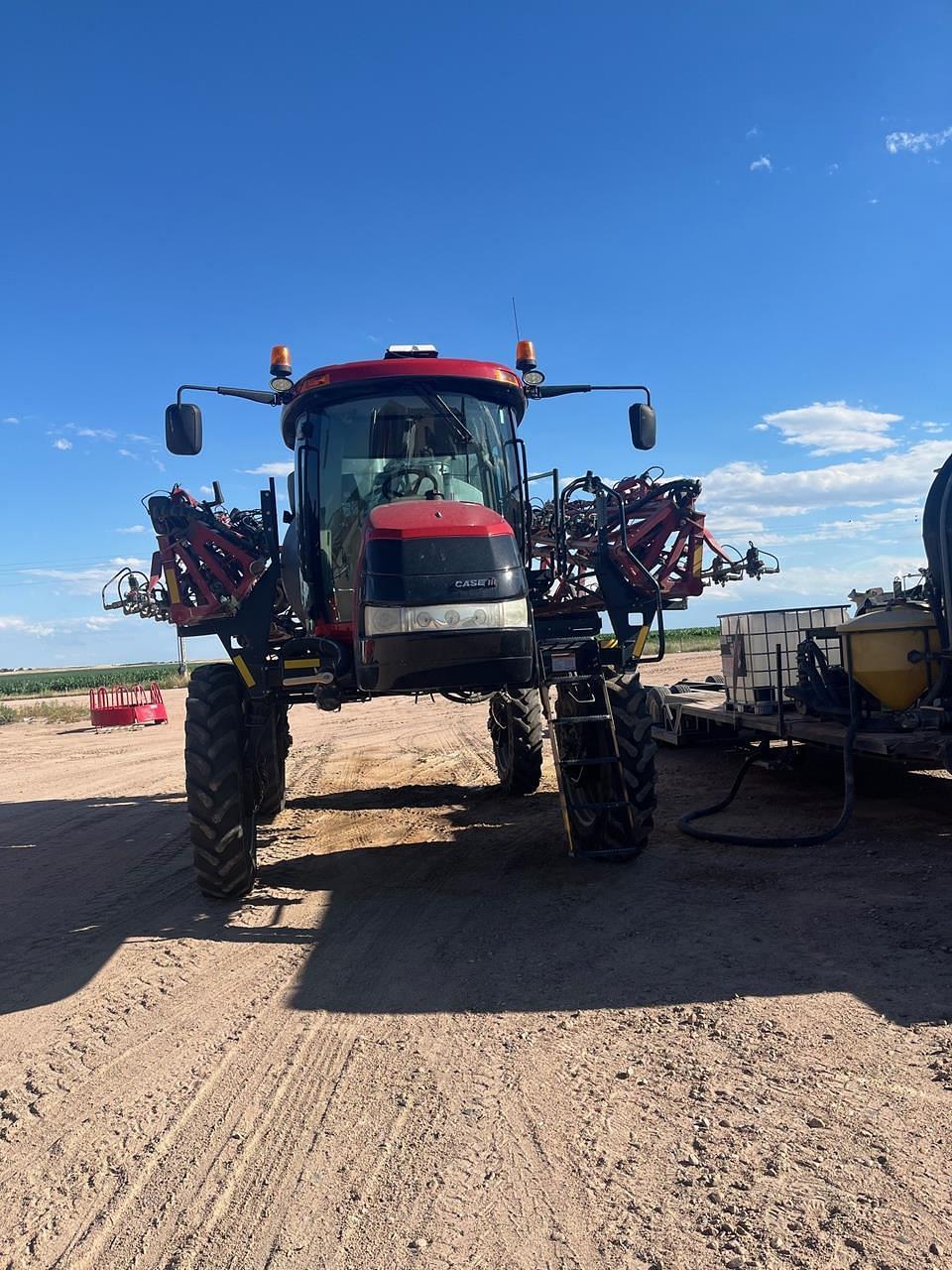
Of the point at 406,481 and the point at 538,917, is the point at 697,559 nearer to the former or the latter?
the point at 406,481

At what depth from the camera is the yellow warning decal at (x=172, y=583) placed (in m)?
8.54

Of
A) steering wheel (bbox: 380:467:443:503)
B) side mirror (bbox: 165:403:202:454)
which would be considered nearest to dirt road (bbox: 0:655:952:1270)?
steering wheel (bbox: 380:467:443:503)

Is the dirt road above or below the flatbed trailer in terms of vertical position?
below

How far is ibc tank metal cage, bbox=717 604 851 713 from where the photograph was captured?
884cm

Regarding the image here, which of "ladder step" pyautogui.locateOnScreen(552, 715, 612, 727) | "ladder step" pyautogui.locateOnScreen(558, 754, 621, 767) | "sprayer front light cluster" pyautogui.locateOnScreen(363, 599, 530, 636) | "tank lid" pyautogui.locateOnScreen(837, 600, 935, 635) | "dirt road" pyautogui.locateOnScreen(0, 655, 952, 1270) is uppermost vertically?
"sprayer front light cluster" pyautogui.locateOnScreen(363, 599, 530, 636)

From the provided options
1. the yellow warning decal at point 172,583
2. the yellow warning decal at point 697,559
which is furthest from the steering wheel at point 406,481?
the yellow warning decal at point 697,559

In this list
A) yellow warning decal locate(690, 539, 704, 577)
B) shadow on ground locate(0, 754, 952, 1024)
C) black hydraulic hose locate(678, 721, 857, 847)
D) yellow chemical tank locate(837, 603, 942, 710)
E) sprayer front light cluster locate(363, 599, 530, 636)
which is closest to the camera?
shadow on ground locate(0, 754, 952, 1024)

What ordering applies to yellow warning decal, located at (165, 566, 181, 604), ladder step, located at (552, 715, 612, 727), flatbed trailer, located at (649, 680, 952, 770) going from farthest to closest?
yellow warning decal, located at (165, 566, 181, 604) → flatbed trailer, located at (649, 680, 952, 770) → ladder step, located at (552, 715, 612, 727)

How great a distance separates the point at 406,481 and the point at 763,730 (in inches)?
171

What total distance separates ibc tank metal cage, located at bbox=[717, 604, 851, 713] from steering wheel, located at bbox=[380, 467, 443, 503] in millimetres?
4144

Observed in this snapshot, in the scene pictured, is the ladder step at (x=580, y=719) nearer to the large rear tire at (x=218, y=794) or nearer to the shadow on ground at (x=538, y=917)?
the shadow on ground at (x=538, y=917)

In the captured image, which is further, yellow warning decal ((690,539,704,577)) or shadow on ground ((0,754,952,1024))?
yellow warning decal ((690,539,704,577))

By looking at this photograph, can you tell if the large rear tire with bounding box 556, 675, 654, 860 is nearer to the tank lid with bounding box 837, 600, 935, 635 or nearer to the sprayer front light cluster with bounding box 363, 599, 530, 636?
the sprayer front light cluster with bounding box 363, 599, 530, 636

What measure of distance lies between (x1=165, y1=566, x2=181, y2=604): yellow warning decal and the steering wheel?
3128 mm
